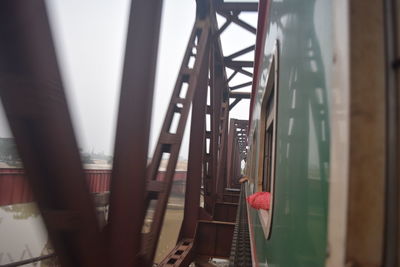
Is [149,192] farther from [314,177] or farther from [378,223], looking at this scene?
[378,223]

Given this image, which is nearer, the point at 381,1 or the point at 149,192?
the point at 381,1

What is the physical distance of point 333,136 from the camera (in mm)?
524

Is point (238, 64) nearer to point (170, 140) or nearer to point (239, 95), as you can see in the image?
point (239, 95)

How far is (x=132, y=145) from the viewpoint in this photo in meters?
1.40

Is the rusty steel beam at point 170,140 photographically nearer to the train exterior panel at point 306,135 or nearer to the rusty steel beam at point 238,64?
the train exterior panel at point 306,135

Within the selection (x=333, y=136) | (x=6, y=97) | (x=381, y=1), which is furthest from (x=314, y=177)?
(x=6, y=97)

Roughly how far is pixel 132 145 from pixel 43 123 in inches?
17.3

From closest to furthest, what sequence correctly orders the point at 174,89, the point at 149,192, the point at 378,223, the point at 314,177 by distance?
the point at 378,223, the point at 314,177, the point at 149,192, the point at 174,89

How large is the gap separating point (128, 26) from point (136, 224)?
1.05 meters

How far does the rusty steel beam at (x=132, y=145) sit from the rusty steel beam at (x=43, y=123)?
0.20m

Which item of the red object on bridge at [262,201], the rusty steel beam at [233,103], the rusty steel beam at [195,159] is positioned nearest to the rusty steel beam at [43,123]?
the red object on bridge at [262,201]

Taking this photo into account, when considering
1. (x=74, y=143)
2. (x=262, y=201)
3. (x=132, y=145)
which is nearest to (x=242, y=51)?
(x=262, y=201)

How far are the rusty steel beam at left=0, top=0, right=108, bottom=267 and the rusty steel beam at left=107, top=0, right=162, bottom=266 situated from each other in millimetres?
200

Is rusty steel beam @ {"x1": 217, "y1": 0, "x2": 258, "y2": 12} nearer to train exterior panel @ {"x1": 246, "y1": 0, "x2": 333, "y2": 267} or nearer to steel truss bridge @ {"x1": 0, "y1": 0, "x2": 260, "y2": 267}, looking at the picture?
steel truss bridge @ {"x1": 0, "y1": 0, "x2": 260, "y2": 267}
